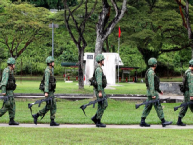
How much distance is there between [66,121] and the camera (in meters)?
11.9

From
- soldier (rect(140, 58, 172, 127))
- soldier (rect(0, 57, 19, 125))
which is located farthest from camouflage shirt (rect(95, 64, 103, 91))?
soldier (rect(0, 57, 19, 125))

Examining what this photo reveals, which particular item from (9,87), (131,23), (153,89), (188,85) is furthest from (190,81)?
(131,23)

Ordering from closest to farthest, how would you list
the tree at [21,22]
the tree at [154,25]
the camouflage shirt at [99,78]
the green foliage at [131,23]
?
the camouflage shirt at [99,78]
the tree at [154,25]
the green foliage at [131,23]
the tree at [21,22]

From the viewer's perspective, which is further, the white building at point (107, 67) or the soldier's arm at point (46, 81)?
the white building at point (107, 67)

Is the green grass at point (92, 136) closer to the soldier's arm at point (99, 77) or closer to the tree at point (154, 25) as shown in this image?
the soldier's arm at point (99, 77)

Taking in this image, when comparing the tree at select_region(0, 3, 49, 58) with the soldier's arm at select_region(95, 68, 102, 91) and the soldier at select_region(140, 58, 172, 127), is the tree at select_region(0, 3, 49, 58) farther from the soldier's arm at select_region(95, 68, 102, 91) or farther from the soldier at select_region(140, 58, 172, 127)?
the soldier at select_region(140, 58, 172, 127)

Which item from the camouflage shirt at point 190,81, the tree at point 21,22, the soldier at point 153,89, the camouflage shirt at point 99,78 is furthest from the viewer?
the tree at point 21,22

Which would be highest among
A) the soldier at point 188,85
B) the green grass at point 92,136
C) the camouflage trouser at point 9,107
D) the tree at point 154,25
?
the tree at point 154,25

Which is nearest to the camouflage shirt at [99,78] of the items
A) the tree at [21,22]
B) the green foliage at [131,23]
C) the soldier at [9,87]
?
the soldier at [9,87]

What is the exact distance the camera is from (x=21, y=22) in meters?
43.3

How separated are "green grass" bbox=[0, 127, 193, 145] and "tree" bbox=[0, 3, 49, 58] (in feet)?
113

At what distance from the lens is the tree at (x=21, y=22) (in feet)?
143

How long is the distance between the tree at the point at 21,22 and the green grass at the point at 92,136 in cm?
3444

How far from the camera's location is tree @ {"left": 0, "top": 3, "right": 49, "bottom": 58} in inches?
1719
